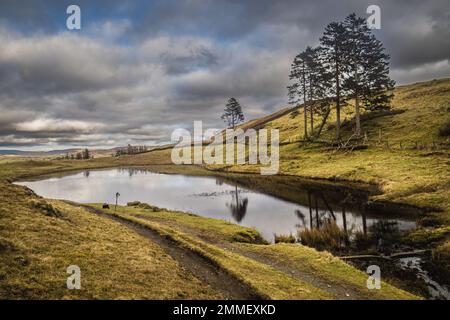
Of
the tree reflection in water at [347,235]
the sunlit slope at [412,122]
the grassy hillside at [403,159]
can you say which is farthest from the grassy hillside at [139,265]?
the sunlit slope at [412,122]

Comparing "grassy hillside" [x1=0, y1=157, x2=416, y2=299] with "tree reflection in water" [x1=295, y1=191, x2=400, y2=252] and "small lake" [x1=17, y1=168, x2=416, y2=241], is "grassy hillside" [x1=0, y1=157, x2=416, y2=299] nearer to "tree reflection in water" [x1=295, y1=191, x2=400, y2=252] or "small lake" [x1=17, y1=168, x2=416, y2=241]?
"tree reflection in water" [x1=295, y1=191, x2=400, y2=252]

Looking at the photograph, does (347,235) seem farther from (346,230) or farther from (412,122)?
(412,122)

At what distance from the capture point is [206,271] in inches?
600

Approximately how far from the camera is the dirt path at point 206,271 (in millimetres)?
12938

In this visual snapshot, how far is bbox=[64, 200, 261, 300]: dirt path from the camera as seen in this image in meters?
12.9

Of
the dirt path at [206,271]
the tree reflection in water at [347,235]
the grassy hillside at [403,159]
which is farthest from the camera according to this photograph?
the grassy hillside at [403,159]

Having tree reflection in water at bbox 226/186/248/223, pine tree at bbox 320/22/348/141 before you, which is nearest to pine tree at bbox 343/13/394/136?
pine tree at bbox 320/22/348/141

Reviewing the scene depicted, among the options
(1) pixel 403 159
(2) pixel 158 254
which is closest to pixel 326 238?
(2) pixel 158 254

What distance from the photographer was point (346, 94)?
213ft

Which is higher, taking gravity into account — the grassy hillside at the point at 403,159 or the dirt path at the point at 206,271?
the grassy hillside at the point at 403,159

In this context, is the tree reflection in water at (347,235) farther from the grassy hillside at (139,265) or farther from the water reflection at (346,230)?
the grassy hillside at (139,265)

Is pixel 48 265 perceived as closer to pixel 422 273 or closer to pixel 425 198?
pixel 422 273

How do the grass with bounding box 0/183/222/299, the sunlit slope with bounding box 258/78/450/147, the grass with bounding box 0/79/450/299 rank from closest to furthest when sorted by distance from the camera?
the grass with bounding box 0/183/222/299 → the grass with bounding box 0/79/450/299 → the sunlit slope with bounding box 258/78/450/147
